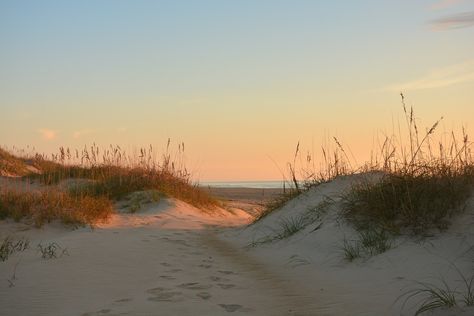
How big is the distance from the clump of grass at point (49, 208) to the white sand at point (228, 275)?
1263 millimetres

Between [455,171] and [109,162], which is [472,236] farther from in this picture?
[109,162]

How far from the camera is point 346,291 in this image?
14.8 feet

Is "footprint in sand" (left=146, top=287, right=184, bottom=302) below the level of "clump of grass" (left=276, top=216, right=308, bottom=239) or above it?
below

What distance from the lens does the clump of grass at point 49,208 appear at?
8.99m

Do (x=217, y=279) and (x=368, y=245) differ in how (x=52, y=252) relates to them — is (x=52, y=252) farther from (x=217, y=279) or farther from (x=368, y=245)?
(x=368, y=245)

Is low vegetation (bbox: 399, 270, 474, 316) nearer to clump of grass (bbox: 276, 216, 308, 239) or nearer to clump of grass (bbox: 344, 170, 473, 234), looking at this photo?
clump of grass (bbox: 344, 170, 473, 234)

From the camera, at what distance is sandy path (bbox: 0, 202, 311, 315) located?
4.11 m

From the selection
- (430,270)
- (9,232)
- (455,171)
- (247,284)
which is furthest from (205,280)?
(9,232)

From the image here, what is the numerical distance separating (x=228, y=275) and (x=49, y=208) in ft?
16.1

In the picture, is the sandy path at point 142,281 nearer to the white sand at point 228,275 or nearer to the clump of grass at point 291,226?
the white sand at point 228,275

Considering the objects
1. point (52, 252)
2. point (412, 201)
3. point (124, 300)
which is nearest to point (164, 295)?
point (124, 300)

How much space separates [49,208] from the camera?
9.11 metres

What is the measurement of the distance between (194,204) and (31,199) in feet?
16.6

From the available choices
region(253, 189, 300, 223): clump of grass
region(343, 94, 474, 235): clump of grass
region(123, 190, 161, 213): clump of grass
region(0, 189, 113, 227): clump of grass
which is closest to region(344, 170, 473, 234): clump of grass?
region(343, 94, 474, 235): clump of grass
